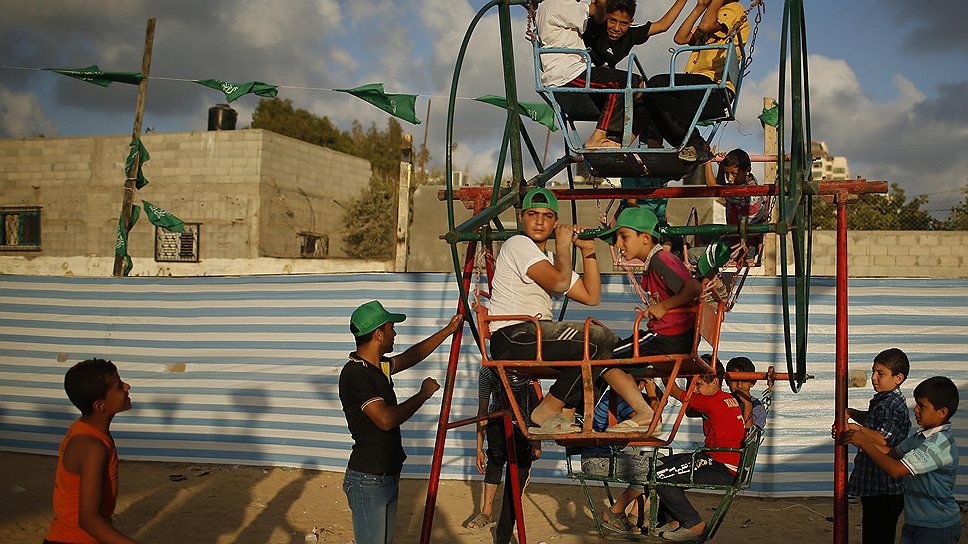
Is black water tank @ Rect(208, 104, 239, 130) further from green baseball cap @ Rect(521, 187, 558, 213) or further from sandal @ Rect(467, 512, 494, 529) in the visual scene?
green baseball cap @ Rect(521, 187, 558, 213)

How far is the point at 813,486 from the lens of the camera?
8648 millimetres

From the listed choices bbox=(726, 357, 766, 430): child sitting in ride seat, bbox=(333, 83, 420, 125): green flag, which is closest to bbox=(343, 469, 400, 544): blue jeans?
bbox=(726, 357, 766, 430): child sitting in ride seat

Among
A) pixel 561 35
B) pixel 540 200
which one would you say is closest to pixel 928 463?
pixel 540 200

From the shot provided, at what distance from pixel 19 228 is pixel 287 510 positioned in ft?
73.5

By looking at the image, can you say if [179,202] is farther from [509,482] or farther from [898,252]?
[509,482]

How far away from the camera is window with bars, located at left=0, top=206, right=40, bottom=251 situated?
2689cm

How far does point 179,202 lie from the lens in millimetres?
25000

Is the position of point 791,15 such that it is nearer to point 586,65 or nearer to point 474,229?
point 586,65

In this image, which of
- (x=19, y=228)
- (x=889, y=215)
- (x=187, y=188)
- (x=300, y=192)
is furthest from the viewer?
(x=19, y=228)

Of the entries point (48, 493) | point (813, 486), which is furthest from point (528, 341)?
point (48, 493)

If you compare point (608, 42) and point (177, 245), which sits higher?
point (608, 42)

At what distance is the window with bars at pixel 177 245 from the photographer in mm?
23859

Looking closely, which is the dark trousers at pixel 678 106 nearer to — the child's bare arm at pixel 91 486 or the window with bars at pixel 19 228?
the child's bare arm at pixel 91 486

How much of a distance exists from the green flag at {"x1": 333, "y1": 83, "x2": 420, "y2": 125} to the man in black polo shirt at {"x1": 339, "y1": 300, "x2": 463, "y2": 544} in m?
6.17
